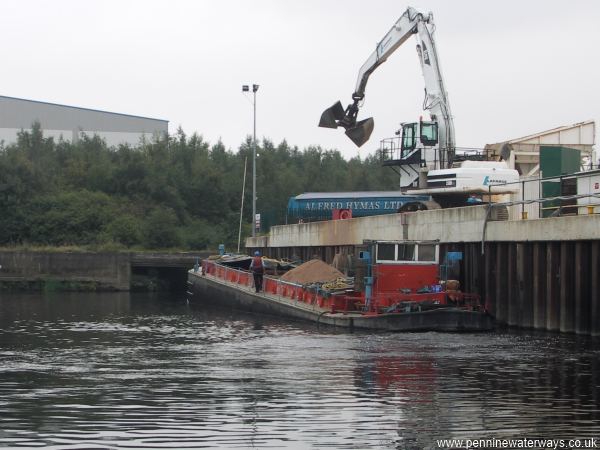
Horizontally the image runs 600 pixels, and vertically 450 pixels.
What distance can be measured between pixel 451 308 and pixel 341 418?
14007mm

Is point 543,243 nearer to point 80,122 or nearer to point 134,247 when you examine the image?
point 134,247

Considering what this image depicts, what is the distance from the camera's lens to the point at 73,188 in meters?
88.1

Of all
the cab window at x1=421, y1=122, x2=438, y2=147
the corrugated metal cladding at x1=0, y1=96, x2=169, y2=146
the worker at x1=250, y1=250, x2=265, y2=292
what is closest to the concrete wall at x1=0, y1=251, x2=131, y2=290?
the worker at x1=250, y1=250, x2=265, y2=292

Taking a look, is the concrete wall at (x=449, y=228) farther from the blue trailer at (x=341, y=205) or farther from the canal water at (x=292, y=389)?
the blue trailer at (x=341, y=205)

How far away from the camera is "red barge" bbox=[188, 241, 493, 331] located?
27.8 meters

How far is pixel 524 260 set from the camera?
29.4m

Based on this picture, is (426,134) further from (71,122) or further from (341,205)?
(71,122)

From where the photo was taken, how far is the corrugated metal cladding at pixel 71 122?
101 metres

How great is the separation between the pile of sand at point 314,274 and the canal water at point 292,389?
4687mm

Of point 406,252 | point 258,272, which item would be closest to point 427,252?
point 406,252

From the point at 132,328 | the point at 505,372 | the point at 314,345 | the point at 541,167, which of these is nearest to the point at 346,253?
the point at 541,167

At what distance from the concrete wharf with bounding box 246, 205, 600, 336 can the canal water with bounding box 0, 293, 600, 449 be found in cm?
90

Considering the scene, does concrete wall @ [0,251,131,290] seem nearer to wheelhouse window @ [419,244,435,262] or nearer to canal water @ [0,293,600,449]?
canal water @ [0,293,600,449]

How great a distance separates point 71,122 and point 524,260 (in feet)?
268
